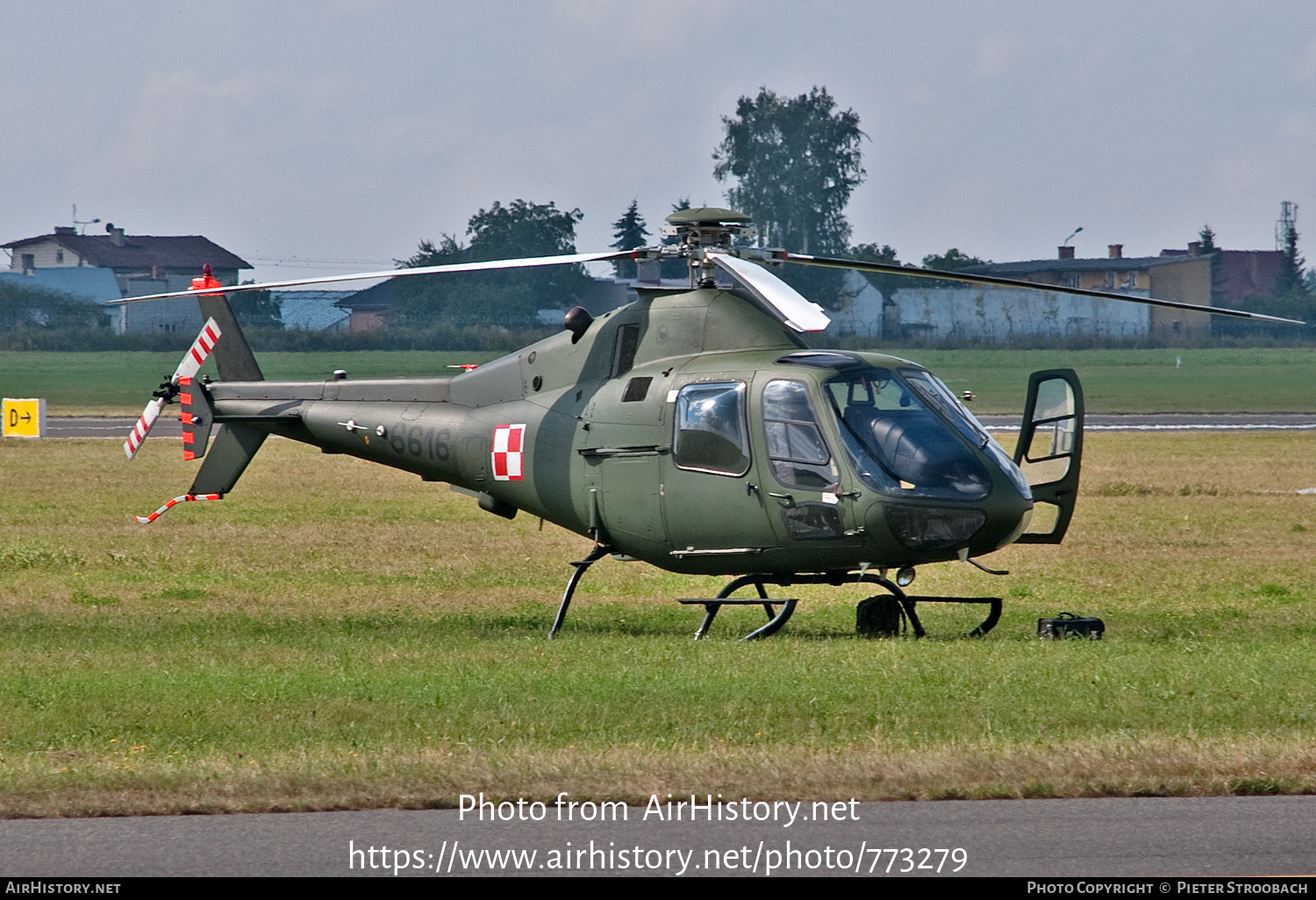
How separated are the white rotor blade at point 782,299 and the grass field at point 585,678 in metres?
2.37

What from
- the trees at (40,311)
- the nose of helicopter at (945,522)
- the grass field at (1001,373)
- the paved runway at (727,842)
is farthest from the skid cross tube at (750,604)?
the trees at (40,311)

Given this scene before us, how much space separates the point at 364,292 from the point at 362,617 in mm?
69237

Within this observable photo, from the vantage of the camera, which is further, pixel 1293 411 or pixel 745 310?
pixel 1293 411

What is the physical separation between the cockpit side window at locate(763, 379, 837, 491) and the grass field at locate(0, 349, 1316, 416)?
4206 cm

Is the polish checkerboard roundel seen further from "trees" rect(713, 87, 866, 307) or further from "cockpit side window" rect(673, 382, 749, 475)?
"trees" rect(713, 87, 866, 307)

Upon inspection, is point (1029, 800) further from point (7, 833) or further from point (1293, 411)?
point (1293, 411)

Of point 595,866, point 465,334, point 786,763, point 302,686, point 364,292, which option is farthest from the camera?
point 364,292

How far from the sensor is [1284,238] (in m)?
130

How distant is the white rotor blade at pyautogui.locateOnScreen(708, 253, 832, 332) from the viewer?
35.3ft

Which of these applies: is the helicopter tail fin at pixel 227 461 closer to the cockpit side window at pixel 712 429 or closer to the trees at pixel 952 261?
the cockpit side window at pixel 712 429

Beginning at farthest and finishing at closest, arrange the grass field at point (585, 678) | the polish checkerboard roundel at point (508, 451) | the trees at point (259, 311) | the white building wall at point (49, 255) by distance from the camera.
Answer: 1. the white building wall at point (49, 255)
2. the trees at point (259, 311)
3. the polish checkerboard roundel at point (508, 451)
4. the grass field at point (585, 678)

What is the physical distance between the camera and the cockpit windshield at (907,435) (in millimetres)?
11484

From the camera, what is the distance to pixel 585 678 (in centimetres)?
1000

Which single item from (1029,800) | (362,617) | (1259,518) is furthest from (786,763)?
(1259,518)
